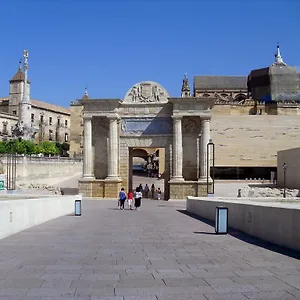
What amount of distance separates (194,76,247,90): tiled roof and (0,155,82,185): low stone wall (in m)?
35.2

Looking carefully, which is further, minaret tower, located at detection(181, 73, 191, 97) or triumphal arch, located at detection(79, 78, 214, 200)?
minaret tower, located at detection(181, 73, 191, 97)

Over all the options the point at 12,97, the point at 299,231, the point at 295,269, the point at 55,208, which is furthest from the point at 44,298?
the point at 12,97

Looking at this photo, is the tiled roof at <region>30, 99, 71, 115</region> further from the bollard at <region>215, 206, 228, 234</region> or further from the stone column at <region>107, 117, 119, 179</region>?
the bollard at <region>215, 206, 228, 234</region>

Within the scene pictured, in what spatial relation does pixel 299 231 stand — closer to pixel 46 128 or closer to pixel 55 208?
pixel 55 208

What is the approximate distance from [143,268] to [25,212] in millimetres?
7654

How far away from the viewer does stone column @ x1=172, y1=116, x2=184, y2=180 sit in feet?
127

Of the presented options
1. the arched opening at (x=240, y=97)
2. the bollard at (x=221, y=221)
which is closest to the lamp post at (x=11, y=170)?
the bollard at (x=221, y=221)

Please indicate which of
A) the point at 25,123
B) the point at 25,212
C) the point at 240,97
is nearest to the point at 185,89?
the point at 240,97

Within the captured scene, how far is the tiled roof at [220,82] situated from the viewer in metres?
97.7

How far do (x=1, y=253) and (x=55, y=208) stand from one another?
10.7 meters

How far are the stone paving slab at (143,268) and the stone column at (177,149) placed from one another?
2535 centimetres

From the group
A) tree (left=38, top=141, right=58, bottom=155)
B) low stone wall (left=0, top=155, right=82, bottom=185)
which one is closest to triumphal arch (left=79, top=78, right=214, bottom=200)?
low stone wall (left=0, top=155, right=82, bottom=185)

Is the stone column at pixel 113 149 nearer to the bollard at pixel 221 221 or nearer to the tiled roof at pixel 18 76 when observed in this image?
the bollard at pixel 221 221

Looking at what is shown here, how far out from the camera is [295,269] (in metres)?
8.20
